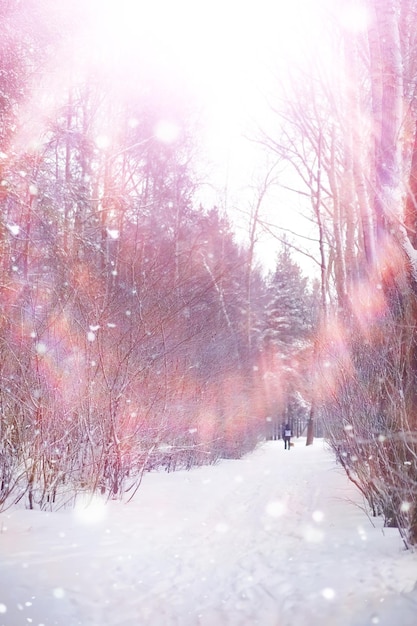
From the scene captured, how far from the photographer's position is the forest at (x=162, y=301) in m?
4.09

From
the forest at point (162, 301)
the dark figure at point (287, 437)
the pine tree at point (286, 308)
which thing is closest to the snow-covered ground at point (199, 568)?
the forest at point (162, 301)

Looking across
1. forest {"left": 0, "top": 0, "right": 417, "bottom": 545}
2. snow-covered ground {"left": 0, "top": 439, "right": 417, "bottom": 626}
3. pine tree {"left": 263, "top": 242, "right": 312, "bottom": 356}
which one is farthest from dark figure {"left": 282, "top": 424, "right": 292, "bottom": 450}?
snow-covered ground {"left": 0, "top": 439, "right": 417, "bottom": 626}

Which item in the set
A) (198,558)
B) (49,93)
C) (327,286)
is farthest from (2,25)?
(327,286)

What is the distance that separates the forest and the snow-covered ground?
1.45 feet

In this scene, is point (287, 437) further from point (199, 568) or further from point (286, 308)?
point (199, 568)

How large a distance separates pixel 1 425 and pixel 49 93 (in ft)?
23.6

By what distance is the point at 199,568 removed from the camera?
12.0 ft

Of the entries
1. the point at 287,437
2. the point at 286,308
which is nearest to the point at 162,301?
the point at 287,437

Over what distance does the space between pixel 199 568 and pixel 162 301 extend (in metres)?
3.24

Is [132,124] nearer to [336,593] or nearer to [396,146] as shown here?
[396,146]

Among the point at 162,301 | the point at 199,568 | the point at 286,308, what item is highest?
the point at 286,308

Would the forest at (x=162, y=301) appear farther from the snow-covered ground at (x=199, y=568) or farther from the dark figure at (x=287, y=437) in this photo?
the dark figure at (x=287, y=437)

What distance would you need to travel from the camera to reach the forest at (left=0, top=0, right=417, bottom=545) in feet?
13.4

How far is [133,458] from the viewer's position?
19.9 feet
